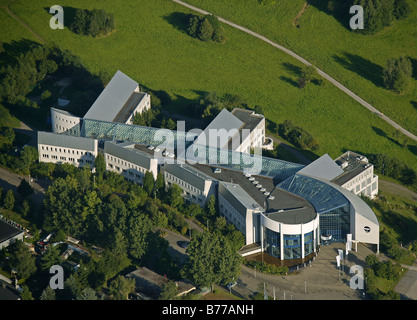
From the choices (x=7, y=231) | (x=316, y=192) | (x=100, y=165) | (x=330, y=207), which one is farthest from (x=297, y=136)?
(x=7, y=231)

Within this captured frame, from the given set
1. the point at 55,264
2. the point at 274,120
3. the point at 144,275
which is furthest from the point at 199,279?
the point at 274,120

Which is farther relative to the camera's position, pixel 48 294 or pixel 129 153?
pixel 129 153

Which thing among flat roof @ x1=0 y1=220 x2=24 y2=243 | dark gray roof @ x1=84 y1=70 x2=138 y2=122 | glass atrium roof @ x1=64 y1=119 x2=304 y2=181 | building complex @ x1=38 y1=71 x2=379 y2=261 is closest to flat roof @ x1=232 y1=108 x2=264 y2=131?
building complex @ x1=38 y1=71 x2=379 y2=261

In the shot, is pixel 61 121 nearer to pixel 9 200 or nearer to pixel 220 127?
pixel 9 200

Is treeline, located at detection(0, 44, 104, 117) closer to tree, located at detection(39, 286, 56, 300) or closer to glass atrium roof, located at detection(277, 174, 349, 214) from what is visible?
glass atrium roof, located at detection(277, 174, 349, 214)

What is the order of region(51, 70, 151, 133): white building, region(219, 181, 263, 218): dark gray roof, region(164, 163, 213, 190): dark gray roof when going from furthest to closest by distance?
region(51, 70, 151, 133): white building, region(164, 163, 213, 190): dark gray roof, region(219, 181, 263, 218): dark gray roof

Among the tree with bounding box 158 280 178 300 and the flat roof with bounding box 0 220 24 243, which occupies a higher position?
the tree with bounding box 158 280 178 300
